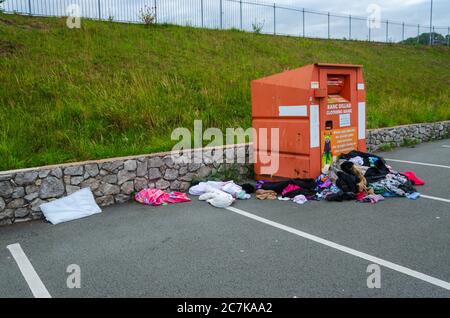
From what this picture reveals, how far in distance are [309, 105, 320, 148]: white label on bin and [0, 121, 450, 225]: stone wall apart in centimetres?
143

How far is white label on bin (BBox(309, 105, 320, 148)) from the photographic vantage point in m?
6.41

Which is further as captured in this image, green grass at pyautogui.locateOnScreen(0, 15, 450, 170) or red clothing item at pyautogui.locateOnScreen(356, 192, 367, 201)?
green grass at pyautogui.locateOnScreen(0, 15, 450, 170)

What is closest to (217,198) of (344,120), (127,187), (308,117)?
(127,187)

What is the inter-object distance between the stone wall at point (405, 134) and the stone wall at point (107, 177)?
449cm

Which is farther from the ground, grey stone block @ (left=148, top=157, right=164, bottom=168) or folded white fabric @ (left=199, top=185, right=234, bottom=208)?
grey stone block @ (left=148, top=157, right=164, bottom=168)

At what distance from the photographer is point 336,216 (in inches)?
207

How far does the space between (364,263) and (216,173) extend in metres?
3.76

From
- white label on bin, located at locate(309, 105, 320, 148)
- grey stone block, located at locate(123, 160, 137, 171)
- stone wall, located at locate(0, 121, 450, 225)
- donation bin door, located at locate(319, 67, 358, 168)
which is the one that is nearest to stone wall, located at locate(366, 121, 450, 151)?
donation bin door, located at locate(319, 67, 358, 168)

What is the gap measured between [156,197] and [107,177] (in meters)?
0.80

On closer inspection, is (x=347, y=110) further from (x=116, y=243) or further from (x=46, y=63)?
(x=46, y=63)

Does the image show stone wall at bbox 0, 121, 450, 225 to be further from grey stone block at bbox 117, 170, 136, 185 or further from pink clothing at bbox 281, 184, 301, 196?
pink clothing at bbox 281, 184, 301, 196

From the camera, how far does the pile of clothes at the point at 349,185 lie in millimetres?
6012

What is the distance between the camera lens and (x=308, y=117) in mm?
6422

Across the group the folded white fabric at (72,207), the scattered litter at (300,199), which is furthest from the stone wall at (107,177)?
the scattered litter at (300,199)
